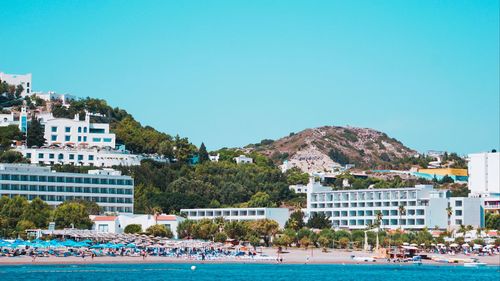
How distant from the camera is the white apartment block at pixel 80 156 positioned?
15500 centimetres

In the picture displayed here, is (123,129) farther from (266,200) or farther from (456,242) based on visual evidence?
(456,242)

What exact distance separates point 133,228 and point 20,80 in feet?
242

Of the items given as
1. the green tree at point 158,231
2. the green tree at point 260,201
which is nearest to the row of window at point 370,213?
the green tree at point 260,201

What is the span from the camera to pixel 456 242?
129500mm

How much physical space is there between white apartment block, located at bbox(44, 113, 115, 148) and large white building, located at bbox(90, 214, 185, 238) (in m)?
39.5

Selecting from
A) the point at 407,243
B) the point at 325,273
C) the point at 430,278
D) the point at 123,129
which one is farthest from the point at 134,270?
the point at 123,129

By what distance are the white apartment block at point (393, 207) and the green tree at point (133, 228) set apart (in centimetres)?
3941

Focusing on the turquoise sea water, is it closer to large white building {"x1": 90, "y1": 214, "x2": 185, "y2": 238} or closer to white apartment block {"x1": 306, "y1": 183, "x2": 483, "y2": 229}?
large white building {"x1": 90, "y1": 214, "x2": 185, "y2": 238}

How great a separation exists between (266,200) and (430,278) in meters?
61.3

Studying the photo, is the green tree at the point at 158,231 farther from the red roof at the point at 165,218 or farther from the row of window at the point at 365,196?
the row of window at the point at 365,196

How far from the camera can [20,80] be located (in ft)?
623

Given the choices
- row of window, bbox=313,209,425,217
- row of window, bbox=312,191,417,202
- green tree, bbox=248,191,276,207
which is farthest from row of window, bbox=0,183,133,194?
row of window, bbox=313,209,425,217

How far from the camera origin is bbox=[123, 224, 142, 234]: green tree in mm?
124688

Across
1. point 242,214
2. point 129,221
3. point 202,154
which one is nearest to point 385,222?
point 242,214
